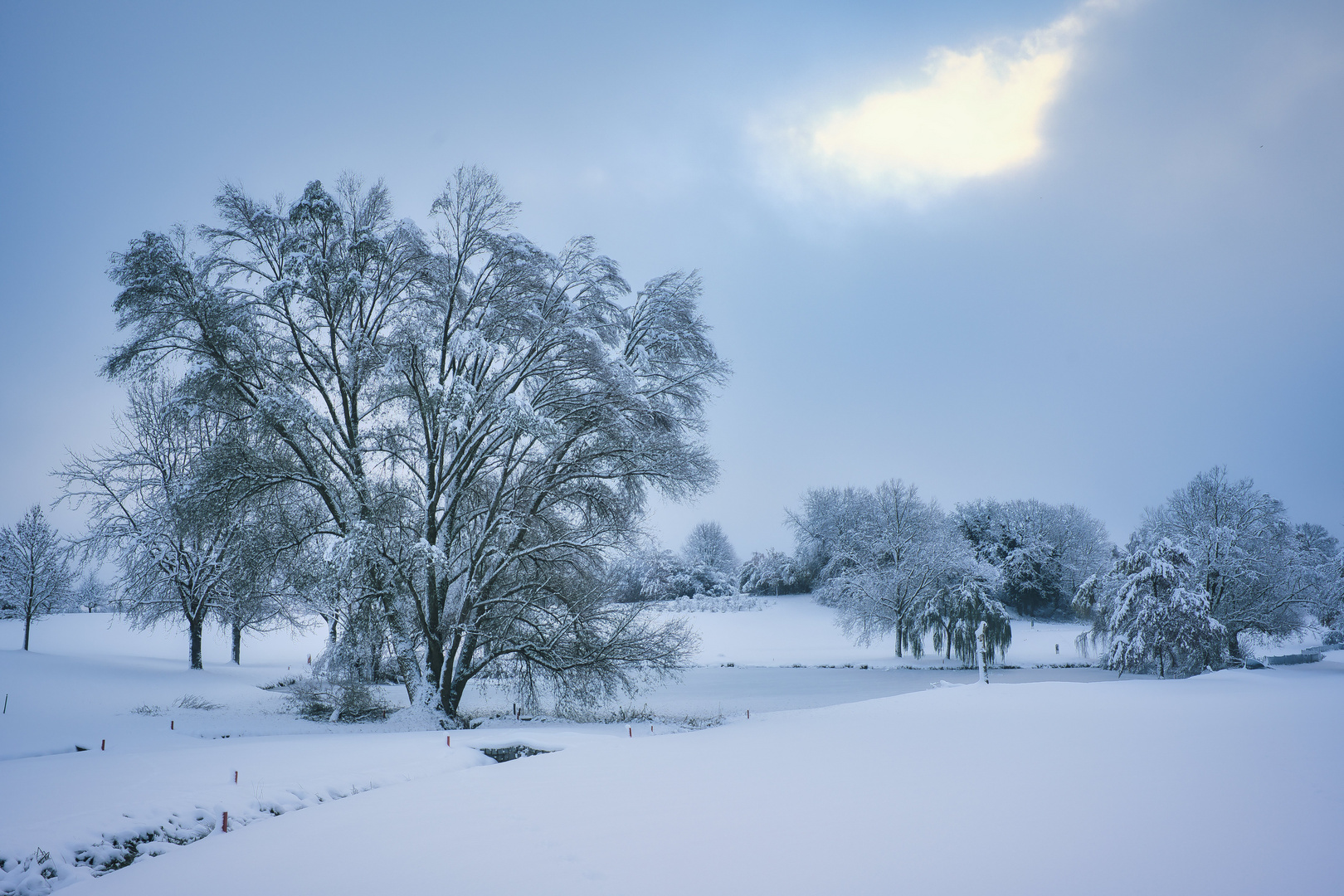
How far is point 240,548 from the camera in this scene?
1477 cm

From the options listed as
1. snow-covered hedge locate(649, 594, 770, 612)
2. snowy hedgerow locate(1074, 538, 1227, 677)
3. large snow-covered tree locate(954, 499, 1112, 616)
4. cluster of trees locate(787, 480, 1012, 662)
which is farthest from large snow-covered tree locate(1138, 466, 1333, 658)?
snow-covered hedge locate(649, 594, 770, 612)

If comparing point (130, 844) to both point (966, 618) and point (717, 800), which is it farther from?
point (966, 618)

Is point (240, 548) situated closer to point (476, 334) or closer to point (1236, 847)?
point (476, 334)

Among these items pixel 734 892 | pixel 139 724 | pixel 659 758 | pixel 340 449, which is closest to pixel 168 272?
pixel 340 449

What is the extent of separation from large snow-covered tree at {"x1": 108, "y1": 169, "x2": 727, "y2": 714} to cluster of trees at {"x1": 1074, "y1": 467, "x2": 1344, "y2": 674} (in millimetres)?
Result: 18918

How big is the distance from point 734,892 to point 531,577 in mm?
11746

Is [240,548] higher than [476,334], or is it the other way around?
[476,334]

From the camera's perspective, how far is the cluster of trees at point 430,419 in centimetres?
1351

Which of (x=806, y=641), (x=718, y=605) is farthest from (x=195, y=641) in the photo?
(x=718, y=605)

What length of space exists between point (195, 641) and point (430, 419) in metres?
16.8

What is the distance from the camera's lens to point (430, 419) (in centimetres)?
1484

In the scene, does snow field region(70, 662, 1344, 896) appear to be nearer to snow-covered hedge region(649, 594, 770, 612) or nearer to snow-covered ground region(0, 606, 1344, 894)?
snow-covered ground region(0, 606, 1344, 894)

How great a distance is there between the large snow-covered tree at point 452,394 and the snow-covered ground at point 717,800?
7.61ft

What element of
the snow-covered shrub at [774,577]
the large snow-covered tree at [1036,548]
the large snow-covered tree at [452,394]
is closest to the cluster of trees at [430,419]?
the large snow-covered tree at [452,394]
